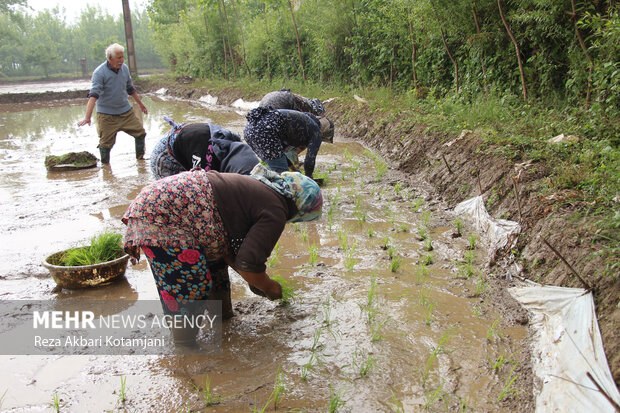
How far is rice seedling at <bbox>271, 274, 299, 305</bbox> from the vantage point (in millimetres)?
3161

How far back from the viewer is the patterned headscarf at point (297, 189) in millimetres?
2463

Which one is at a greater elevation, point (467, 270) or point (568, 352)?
point (568, 352)

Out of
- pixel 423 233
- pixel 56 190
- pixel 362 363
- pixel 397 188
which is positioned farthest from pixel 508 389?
pixel 56 190

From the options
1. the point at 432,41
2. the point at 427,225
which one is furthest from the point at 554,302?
the point at 432,41

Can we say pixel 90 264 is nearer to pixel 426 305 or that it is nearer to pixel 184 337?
pixel 184 337

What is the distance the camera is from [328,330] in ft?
9.28

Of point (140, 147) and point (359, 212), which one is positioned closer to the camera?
point (359, 212)

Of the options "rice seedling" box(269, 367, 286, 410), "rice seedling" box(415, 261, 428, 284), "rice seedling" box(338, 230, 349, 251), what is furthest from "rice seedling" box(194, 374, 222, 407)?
"rice seedling" box(338, 230, 349, 251)

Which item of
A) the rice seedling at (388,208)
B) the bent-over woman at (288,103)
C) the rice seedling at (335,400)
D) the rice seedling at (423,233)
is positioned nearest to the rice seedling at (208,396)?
the rice seedling at (335,400)

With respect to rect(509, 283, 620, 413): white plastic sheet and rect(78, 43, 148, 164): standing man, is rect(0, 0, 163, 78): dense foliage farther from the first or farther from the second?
rect(509, 283, 620, 413): white plastic sheet

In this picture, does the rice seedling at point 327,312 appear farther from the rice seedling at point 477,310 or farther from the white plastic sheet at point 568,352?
the white plastic sheet at point 568,352

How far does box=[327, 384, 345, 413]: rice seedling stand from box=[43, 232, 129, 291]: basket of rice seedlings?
2.00 m

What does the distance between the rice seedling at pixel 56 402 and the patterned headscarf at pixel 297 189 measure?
4.68 ft

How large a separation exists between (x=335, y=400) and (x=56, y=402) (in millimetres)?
1296
